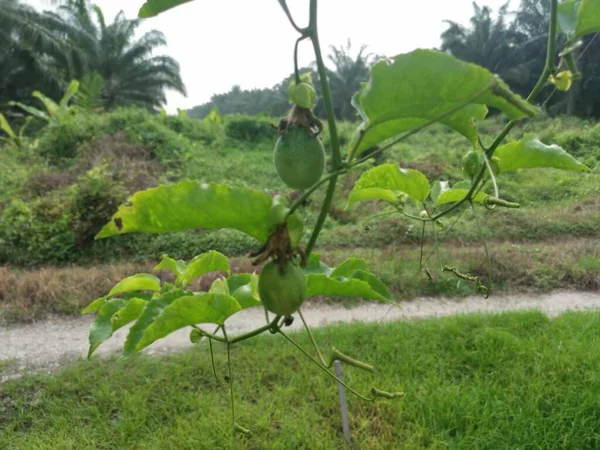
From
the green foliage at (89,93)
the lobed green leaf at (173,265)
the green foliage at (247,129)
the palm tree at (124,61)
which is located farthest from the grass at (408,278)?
the palm tree at (124,61)

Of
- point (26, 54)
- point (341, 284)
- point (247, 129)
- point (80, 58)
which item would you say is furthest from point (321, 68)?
point (80, 58)

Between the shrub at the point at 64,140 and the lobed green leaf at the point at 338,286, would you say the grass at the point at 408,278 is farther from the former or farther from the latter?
the shrub at the point at 64,140

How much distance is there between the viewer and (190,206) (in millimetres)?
288

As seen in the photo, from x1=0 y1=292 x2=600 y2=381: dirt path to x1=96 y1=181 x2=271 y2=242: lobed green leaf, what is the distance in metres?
2.18

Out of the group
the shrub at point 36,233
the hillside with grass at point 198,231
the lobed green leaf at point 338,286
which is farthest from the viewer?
the shrub at point 36,233

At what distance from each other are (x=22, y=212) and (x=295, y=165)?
16.6 feet

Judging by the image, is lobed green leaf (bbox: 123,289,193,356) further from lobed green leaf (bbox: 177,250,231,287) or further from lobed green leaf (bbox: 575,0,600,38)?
lobed green leaf (bbox: 575,0,600,38)

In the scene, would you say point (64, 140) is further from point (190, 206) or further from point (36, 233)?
point (190, 206)

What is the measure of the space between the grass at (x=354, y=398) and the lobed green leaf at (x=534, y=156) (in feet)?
4.35

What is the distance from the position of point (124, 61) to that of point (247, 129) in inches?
261

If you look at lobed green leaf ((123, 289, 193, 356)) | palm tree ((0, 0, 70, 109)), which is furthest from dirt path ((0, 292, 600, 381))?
palm tree ((0, 0, 70, 109))

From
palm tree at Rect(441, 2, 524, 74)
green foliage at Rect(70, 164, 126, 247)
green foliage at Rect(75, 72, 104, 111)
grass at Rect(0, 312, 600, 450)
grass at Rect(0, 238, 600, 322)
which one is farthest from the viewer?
palm tree at Rect(441, 2, 524, 74)

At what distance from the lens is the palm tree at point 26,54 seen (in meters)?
9.91

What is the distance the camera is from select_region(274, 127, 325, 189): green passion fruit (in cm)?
28
